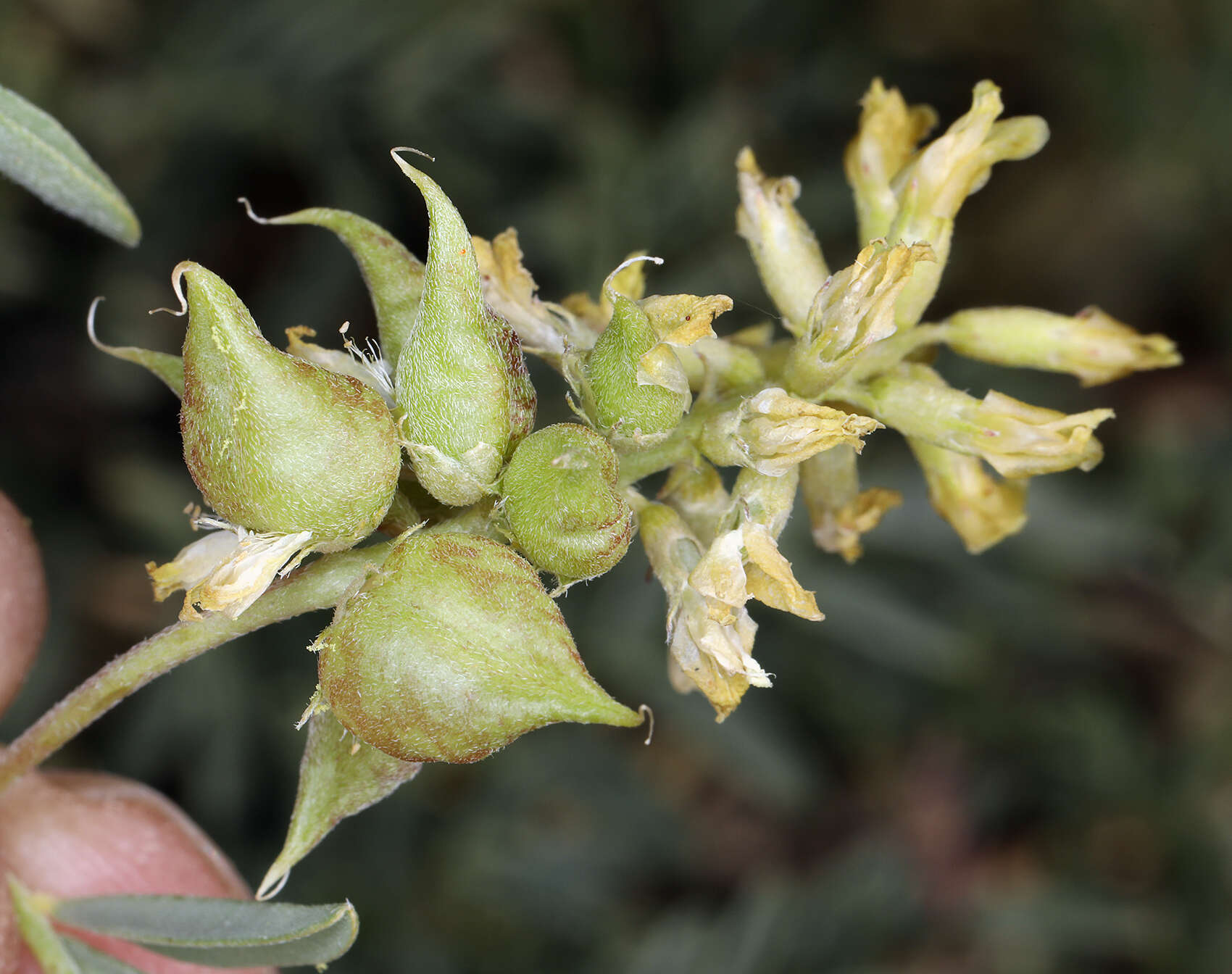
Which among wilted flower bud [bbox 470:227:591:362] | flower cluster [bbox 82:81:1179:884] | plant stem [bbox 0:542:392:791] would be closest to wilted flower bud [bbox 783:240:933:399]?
flower cluster [bbox 82:81:1179:884]

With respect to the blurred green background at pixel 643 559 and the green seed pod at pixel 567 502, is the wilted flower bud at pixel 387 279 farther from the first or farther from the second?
the blurred green background at pixel 643 559

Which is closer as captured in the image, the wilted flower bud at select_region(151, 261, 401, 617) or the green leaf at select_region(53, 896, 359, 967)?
the wilted flower bud at select_region(151, 261, 401, 617)

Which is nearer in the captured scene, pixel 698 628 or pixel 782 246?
pixel 698 628

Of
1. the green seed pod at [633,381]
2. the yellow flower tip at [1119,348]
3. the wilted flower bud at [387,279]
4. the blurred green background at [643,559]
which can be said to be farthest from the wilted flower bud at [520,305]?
the blurred green background at [643,559]

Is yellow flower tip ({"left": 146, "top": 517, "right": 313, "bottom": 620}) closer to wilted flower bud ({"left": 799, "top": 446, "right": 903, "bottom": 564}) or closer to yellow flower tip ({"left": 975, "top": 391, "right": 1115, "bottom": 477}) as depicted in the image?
wilted flower bud ({"left": 799, "top": 446, "right": 903, "bottom": 564})

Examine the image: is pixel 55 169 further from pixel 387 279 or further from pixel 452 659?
pixel 452 659

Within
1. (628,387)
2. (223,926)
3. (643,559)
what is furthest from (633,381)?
(643,559)
